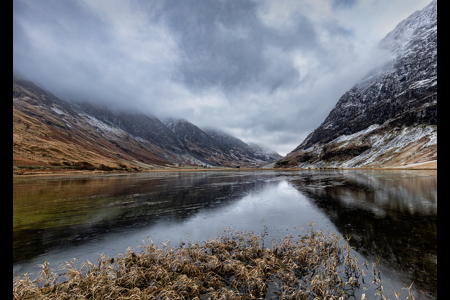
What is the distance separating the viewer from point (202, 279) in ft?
30.5

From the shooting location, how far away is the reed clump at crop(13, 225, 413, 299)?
741 cm

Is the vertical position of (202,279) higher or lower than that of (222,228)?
higher

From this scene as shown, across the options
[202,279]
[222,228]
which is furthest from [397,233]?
[202,279]

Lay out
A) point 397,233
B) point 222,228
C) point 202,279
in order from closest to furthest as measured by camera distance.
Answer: point 202,279
point 397,233
point 222,228

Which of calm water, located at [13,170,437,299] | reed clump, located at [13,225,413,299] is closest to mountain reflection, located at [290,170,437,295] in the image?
calm water, located at [13,170,437,299]

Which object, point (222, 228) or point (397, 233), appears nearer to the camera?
point (397, 233)

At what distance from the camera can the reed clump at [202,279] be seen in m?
7.41

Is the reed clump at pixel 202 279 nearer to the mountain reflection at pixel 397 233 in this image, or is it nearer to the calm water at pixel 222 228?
the mountain reflection at pixel 397 233

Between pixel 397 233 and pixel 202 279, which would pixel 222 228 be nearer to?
pixel 202 279

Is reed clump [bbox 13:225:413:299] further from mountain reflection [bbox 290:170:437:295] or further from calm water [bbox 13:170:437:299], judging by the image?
calm water [bbox 13:170:437:299]

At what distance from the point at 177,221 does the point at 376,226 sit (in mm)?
21482

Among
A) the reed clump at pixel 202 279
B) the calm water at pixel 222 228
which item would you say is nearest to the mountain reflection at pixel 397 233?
the calm water at pixel 222 228
